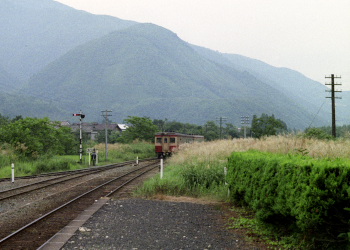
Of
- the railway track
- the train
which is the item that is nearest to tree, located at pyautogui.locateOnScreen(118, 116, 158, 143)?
the train

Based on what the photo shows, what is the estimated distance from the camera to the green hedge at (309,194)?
543 cm

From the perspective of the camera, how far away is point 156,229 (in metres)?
8.41

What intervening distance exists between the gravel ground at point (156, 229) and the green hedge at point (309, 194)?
3.10 ft

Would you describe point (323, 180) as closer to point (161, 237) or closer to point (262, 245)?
point (262, 245)

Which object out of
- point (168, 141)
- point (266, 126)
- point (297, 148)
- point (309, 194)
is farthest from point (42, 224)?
point (266, 126)

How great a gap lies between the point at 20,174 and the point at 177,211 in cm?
1686

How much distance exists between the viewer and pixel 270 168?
24.8 feet

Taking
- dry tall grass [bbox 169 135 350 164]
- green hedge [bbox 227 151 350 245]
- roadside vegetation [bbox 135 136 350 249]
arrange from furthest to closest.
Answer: dry tall grass [bbox 169 135 350 164], roadside vegetation [bbox 135 136 350 249], green hedge [bbox 227 151 350 245]

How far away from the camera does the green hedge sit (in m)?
5.43

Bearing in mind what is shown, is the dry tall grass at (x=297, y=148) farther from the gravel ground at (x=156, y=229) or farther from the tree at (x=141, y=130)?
the tree at (x=141, y=130)

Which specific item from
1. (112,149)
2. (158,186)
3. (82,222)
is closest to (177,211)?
(82,222)

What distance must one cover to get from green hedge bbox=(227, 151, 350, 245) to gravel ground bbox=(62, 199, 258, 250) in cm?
95

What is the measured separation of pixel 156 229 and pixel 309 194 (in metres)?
3.70

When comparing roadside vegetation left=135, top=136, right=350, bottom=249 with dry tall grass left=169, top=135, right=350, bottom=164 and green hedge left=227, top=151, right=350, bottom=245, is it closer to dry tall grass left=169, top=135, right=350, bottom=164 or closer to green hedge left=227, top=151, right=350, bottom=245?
dry tall grass left=169, top=135, right=350, bottom=164
